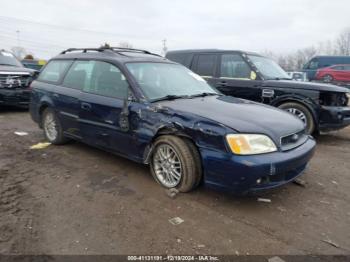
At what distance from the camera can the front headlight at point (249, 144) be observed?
2949 millimetres

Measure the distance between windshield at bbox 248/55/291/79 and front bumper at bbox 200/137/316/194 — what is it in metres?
3.51

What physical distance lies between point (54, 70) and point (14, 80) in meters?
3.91

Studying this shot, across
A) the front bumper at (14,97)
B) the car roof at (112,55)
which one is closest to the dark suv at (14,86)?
the front bumper at (14,97)

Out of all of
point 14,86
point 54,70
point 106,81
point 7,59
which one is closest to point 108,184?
point 106,81

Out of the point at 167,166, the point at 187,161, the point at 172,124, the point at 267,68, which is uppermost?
the point at 267,68

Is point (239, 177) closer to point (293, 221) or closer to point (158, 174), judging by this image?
point (293, 221)

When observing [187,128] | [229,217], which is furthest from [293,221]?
[187,128]

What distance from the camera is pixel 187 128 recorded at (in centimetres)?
326

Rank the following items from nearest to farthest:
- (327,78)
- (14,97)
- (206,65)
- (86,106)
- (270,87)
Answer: (86,106) < (270,87) < (206,65) < (14,97) < (327,78)

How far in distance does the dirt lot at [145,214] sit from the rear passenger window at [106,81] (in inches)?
42.1

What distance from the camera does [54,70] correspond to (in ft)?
17.6

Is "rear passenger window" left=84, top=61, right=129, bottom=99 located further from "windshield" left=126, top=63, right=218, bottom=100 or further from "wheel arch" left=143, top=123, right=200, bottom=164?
"wheel arch" left=143, top=123, right=200, bottom=164

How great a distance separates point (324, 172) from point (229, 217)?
82.4 inches

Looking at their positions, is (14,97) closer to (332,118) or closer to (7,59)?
(7,59)
